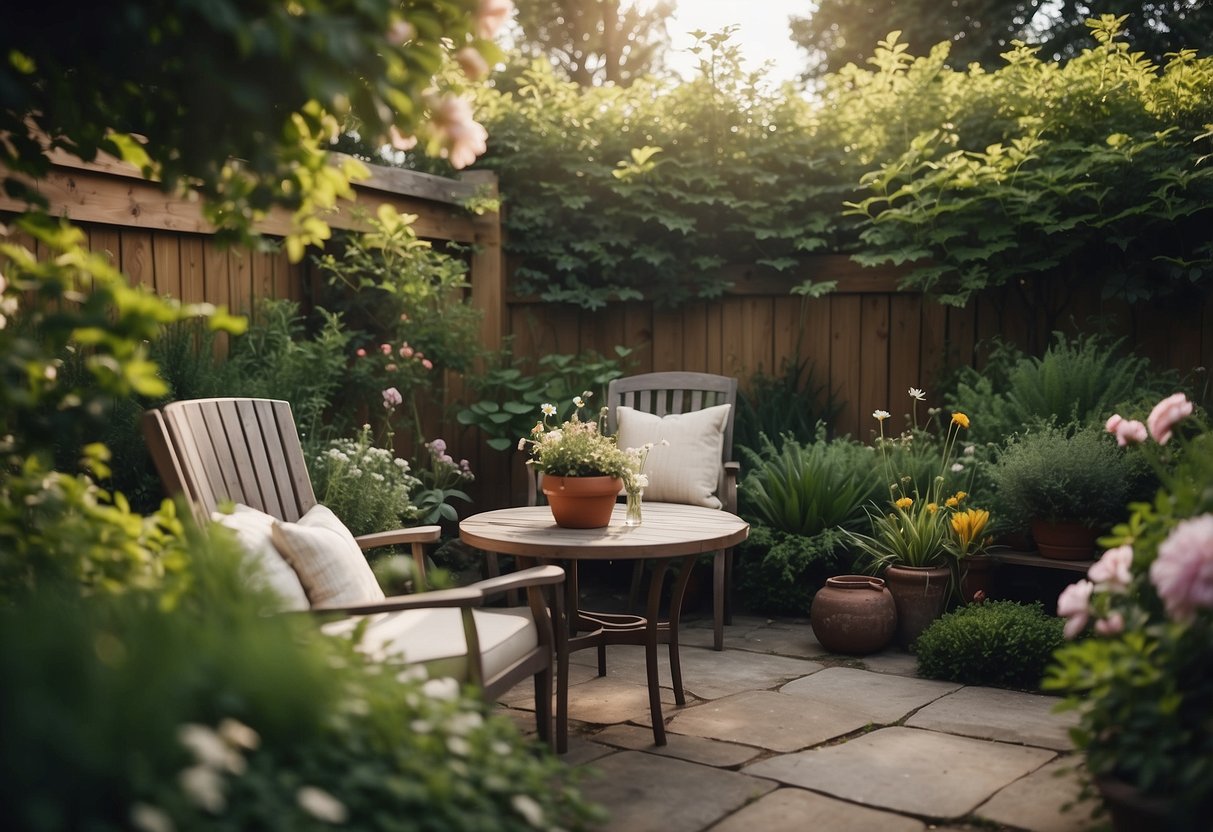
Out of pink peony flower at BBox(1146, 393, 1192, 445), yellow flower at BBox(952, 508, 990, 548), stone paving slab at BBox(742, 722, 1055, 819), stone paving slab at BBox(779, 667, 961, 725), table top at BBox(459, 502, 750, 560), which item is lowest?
stone paving slab at BBox(779, 667, 961, 725)

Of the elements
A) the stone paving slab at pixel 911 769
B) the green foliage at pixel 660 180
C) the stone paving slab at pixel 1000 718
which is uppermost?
the green foliage at pixel 660 180

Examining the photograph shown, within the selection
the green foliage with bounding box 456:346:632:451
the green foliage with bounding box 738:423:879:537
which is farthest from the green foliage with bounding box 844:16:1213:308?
the green foliage with bounding box 456:346:632:451

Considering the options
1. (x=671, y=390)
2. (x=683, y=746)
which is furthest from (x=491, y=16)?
(x=671, y=390)

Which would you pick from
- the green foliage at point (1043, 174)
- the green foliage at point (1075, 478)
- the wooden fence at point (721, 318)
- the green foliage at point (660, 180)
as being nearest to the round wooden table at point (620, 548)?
the green foliage at point (1075, 478)

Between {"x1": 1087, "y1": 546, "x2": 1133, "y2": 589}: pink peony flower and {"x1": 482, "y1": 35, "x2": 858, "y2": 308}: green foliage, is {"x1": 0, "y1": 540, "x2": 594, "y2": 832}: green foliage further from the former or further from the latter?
{"x1": 482, "y1": 35, "x2": 858, "y2": 308}: green foliage

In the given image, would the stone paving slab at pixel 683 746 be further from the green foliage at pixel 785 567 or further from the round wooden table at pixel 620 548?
the green foliage at pixel 785 567

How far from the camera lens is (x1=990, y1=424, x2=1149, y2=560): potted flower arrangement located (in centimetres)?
384

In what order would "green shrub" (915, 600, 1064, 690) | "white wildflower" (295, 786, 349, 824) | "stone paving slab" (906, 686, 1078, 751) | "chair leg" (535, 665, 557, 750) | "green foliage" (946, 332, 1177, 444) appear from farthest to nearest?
"green foliage" (946, 332, 1177, 444) < "green shrub" (915, 600, 1064, 690) < "stone paving slab" (906, 686, 1078, 751) < "chair leg" (535, 665, 557, 750) < "white wildflower" (295, 786, 349, 824)

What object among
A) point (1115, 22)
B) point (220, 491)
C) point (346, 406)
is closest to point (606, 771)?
point (220, 491)

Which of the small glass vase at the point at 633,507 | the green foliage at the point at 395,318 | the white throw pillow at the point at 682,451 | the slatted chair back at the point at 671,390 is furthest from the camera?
the green foliage at the point at 395,318

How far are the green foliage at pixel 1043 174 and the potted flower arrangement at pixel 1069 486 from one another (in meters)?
1.08

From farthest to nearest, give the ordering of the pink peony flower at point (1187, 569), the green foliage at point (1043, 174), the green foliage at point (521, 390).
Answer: the green foliage at point (521, 390) → the green foliage at point (1043, 174) → the pink peony flower at point (1187, 569)

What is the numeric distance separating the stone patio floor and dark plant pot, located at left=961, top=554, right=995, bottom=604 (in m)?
0.39

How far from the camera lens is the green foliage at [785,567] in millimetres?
4504
